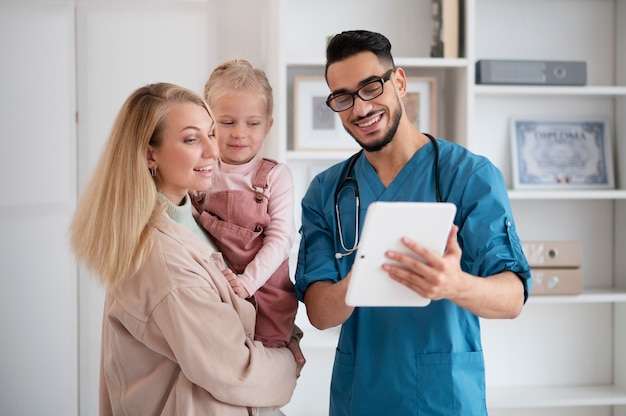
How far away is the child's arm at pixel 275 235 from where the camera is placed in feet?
5.69

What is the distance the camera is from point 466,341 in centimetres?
171

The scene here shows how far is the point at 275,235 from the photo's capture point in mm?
1830

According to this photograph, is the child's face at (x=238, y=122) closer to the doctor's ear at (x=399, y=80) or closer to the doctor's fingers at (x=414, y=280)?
the doctor's ear at (x=399, y=80)

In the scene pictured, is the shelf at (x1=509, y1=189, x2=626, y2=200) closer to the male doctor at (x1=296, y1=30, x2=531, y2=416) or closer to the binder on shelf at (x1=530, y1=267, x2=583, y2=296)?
the binder on shelf at (x1=530, y1=267, x2=583, y2=296)

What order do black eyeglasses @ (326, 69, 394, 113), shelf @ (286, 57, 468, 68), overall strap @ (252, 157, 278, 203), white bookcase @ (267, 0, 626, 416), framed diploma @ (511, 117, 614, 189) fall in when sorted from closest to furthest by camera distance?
1. black eyeglasses @ (326, 69, 394, 113)
2. overall strap @ (252, 157, 278, 203)
3. shelf @ (286, 57, 468, 68)
4. white bookcase @ (267, 0, 626, 416)
5. framed diploma @ (511, 117, 614, 189)

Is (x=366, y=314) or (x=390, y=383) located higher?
(x=366, y=314)

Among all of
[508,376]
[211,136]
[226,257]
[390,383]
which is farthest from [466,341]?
[508,376]

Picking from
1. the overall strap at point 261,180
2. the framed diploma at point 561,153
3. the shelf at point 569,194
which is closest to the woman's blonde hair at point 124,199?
the overall strap at point 261,180

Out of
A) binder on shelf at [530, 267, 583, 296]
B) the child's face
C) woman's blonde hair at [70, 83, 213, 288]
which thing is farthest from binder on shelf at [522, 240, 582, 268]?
woman's blonde hair at [70, 83, 213, 288]

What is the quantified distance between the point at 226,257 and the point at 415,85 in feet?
4.78

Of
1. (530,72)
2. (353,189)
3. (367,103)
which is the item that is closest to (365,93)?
(367,103)

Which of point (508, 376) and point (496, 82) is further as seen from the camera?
point (508, 376)

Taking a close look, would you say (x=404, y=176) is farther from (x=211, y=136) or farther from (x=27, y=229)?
(x=27, y=229)

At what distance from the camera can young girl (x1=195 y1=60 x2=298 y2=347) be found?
1773 millimetres
